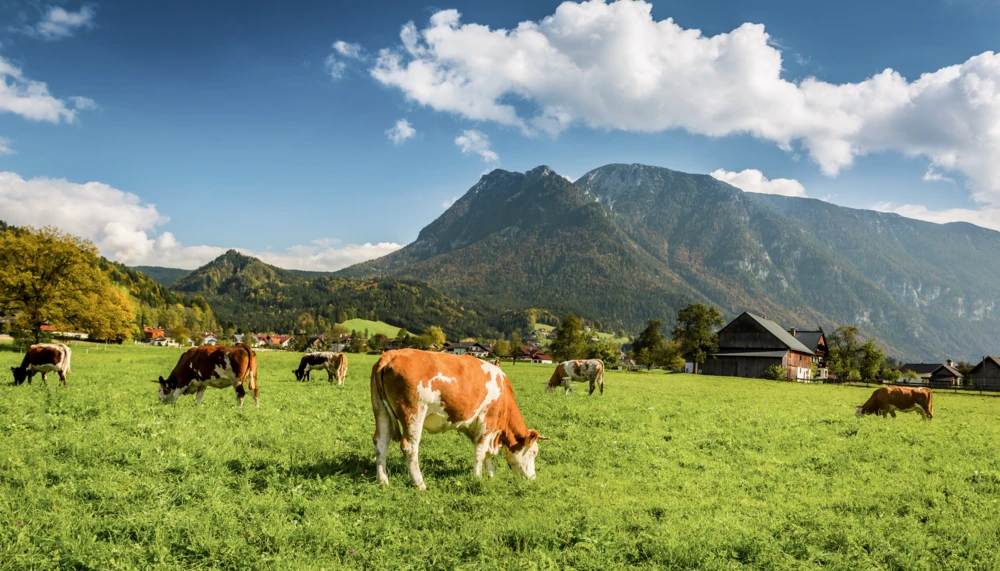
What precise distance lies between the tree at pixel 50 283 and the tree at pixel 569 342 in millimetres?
56150

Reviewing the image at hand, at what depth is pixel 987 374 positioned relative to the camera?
277 feet

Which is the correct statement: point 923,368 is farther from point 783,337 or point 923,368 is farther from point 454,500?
point 454,500

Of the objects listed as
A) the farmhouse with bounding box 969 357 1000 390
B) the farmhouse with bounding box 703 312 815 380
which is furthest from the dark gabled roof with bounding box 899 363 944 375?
the farmhouse with bounding box 703 312 815 380

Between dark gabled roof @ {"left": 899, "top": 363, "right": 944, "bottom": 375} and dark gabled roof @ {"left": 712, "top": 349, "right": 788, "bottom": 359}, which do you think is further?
dark gabled roof @ {"left": 899, "top": 363, "right": 944, "bottom": 375}

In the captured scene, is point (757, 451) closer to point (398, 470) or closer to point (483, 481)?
point (483, 481)

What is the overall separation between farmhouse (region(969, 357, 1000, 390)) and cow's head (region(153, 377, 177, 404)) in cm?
11098

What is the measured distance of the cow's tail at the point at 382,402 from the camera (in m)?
8.88

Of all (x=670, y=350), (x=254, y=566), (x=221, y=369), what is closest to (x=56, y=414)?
(x=221, y=369)

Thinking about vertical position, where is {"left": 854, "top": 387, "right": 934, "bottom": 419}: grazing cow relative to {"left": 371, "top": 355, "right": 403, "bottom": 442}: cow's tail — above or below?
below

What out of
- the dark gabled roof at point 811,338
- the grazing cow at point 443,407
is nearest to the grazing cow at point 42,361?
the grazing cow at point 443,407

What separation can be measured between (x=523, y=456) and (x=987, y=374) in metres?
111

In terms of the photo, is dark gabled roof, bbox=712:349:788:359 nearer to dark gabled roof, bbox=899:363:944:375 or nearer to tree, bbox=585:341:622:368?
tree, bbox=585:341:622:368

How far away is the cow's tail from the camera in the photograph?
8875mm

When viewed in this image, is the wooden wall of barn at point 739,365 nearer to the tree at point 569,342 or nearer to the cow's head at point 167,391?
the tree at point 569,342
